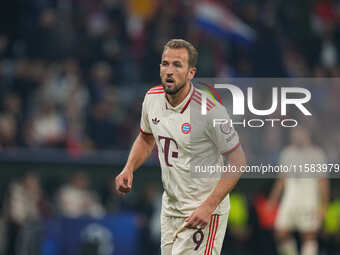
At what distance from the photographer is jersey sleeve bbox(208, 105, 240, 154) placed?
591 centimetres

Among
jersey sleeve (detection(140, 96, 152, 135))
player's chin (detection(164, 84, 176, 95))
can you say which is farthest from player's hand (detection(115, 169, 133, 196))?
player's chin (detection(164, 84, 176, 95))

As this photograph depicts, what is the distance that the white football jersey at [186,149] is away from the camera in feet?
19.8

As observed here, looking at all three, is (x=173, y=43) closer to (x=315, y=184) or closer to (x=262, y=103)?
(x=262, y=103)

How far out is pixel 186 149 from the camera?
20.0 ft

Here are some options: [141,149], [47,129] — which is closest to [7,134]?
[47,129]

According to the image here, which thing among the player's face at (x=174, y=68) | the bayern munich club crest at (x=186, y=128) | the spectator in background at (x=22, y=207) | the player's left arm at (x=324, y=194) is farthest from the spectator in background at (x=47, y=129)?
the player's face at (x=174, y=68)

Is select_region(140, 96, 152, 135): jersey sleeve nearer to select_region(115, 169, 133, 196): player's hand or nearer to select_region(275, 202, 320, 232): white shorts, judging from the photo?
select_region(115, 169, 133, 196): player's hand

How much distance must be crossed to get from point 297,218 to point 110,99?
378 centimetres

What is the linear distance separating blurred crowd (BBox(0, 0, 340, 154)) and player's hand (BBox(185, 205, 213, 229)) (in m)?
6.72

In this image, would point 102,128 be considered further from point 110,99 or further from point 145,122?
point 145,122

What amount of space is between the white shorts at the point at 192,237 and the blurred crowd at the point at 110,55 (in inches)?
249

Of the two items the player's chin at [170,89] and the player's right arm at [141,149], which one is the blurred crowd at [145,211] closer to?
the player's right arm at [141,149]

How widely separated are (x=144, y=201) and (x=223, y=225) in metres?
6.58

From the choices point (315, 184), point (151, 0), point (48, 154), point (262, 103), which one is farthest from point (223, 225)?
point (151, 0)
